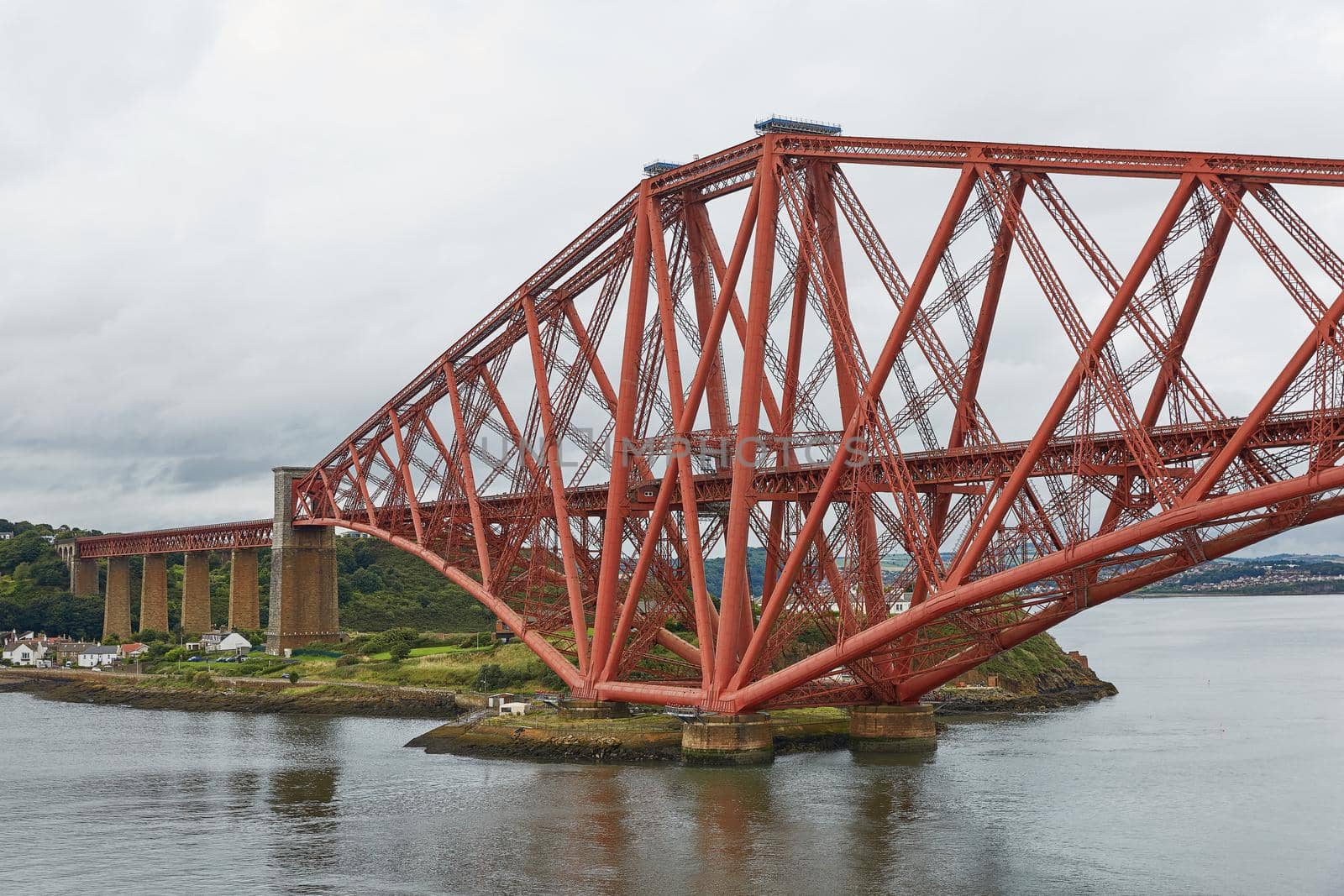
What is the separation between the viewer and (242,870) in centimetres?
4006

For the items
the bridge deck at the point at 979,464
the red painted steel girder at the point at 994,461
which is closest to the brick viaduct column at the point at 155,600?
the bridge deck at the point at 979,464

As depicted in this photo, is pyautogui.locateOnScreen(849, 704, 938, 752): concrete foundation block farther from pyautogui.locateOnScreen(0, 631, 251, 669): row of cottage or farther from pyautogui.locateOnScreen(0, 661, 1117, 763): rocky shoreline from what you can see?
pyautogui.locateOnScreen(0, 631, 251, 669): row of cottage

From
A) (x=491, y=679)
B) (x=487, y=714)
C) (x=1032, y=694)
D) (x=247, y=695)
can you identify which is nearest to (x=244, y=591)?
(x=247, y=695)

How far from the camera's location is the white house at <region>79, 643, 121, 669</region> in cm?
12581

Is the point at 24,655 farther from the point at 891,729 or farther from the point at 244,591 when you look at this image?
the point at 891,729

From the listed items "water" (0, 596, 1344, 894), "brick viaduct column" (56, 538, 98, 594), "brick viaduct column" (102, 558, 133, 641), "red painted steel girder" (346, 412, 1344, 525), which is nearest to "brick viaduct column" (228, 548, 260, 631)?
"brick viaduct column" (102, 558, 133, 641)

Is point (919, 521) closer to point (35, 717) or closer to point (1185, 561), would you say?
point (1185, 561)

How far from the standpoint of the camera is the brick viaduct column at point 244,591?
438 ft

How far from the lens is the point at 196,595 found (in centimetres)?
14238

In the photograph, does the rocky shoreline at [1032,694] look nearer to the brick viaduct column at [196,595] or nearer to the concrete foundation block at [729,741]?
the concrete foundation block at [729,741]

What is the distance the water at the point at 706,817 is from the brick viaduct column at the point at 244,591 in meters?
58.1

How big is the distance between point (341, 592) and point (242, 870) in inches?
4586

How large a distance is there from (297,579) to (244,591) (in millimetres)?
17968

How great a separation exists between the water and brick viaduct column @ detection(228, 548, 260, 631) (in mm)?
58119
